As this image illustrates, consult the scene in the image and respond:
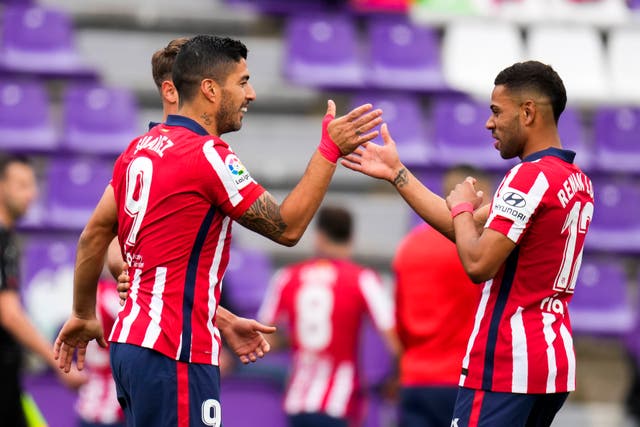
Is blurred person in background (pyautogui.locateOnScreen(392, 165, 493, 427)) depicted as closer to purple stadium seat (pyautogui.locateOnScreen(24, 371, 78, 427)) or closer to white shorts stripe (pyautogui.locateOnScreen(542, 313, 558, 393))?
purple stadium seat (pyautogui.locateOnScreen(24, 371, 78, 427))

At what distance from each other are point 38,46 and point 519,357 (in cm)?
890

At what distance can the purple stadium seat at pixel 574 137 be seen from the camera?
480 inches

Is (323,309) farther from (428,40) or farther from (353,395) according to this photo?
(428,40)

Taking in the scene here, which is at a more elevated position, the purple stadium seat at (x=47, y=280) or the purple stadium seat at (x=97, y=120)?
the purple stadium seat at (x=97, y=120)

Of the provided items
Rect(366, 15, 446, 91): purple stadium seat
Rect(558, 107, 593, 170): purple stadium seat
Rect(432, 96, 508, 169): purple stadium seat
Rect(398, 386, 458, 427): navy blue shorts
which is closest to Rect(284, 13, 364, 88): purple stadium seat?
Rect(366, 15, 446, 91): purple stadium seat

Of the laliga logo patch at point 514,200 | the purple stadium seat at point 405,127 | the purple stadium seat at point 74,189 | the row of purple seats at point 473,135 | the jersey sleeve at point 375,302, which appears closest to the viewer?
the laliga logo patch at point 514,200

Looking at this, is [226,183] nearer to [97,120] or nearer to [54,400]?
[54,400]

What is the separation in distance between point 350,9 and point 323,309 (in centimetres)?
620

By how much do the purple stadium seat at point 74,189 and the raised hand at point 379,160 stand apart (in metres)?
6.55

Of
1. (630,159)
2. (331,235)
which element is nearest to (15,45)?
(331,235)

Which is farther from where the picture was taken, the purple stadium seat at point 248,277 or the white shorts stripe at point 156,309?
the purple stadium seat at point 248,277

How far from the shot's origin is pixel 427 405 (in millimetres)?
7637

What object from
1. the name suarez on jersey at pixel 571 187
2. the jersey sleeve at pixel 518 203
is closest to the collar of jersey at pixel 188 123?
the jersey sleeve at pixel 518 203

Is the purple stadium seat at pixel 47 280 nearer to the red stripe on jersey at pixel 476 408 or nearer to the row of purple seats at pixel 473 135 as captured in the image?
the row of purple seats at pixel 473 135
